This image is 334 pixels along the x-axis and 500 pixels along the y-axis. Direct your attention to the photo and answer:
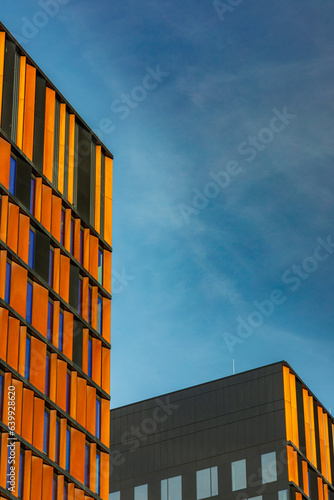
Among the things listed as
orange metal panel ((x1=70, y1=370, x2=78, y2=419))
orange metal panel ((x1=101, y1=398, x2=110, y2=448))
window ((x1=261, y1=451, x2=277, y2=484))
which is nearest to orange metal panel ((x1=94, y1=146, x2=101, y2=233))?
orange metal panel ((x1=70, y1=370, x2=78, y2=419))

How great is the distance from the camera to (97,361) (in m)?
67.4

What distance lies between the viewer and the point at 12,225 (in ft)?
200

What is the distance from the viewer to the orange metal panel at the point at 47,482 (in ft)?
189

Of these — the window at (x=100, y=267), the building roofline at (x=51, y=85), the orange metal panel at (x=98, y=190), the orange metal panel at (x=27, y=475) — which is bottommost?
the orange metal panel at (x=27, y=475)

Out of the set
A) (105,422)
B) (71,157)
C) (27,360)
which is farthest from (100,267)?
(27,360)

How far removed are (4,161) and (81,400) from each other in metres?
14.7

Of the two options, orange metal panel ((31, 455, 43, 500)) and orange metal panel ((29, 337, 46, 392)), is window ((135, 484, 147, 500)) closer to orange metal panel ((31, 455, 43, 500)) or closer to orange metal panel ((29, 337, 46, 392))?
orange metal panel ((29, 337, 46, 392))

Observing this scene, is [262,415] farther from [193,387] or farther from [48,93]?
[48,93]

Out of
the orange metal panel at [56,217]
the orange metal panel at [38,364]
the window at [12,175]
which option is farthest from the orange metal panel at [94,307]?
the window at [12,175]

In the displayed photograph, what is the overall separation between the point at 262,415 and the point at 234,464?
466 centimetres

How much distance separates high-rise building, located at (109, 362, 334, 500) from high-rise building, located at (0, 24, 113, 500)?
944 inches

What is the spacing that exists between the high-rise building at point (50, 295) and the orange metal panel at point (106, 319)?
137 millimetres

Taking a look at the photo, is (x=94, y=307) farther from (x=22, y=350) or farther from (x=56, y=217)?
(x=22, y=350)

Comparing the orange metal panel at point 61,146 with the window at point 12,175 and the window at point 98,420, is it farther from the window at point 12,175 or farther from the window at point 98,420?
the window at point 98,420
